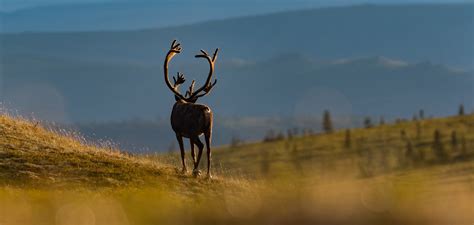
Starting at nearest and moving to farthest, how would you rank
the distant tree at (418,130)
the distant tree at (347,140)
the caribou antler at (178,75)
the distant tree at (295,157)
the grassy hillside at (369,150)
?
the caribou antler at (178,75)
the grassy hillside at (369,150)
the distant tree at (295,157)
the distant tree at (418,130)
the distant tree at (347,140)

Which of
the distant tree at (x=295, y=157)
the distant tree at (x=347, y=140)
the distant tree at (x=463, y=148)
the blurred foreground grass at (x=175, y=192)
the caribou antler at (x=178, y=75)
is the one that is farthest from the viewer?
the distant tree at (x=347, y=140)

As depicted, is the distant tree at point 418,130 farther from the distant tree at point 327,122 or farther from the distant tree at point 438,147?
the distant tree at point 327,122

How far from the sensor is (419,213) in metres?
4.61

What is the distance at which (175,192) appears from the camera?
61.3 feet

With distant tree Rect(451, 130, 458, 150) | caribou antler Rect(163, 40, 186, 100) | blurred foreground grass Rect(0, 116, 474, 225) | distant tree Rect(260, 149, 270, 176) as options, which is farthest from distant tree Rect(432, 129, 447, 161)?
caribou antler Rect(163, 40, 186, 100)

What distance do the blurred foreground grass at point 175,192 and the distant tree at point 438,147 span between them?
63837 mm

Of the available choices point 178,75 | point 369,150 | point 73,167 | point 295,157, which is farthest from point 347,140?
point 73,167

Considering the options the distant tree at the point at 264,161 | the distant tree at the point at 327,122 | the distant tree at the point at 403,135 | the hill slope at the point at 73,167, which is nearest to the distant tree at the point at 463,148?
the distant tree at the point at 403,135

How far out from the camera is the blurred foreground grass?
4.57 m

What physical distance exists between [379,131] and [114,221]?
114 metres

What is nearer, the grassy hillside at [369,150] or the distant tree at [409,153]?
the grassy hillside at [369,150]

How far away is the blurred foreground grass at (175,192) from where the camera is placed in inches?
180

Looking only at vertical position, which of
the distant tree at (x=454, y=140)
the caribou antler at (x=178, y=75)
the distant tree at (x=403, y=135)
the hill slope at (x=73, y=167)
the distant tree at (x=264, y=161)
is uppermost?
the caribou antler at (x=178, y=75)

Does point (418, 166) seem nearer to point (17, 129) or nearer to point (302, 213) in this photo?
point (17, 129)
